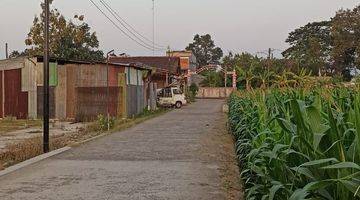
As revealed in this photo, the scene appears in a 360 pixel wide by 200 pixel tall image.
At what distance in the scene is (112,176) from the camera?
32.5 feet

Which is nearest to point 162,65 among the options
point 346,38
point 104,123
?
point 346,38

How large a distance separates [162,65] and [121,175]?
5709 cm

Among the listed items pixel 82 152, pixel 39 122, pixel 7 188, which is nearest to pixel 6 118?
pixel 39 122

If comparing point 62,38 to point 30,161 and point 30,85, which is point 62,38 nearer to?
point 30,85

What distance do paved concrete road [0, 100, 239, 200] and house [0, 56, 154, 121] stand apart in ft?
45.1

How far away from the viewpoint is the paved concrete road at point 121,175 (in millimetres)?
8273

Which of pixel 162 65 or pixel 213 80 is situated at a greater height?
pixel 162 65

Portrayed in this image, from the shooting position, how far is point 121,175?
33.0 feet

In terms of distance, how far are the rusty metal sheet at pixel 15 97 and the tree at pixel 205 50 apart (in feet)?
330

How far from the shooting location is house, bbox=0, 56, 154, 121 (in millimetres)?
29094

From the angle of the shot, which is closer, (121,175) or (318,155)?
(318,155)

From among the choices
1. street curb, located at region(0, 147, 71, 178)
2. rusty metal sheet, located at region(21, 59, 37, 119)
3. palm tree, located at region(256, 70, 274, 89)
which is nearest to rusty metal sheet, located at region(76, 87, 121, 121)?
rusty metal sheet, located at region(21, 59, 37, 119)

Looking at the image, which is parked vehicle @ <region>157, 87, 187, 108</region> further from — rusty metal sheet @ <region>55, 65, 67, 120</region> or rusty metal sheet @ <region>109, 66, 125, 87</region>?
rusty metal sheet @ <region>55, 65, 67, 120</region>

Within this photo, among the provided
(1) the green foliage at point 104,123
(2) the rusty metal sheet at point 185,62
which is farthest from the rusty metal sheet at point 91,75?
(2) the rusty metal sheet at point 185,62
